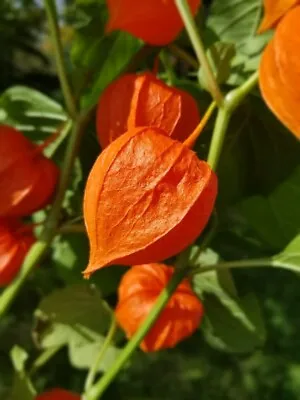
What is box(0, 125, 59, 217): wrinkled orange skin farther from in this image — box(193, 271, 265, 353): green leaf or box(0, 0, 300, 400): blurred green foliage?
box(193, 271, 265, 353): green leaf

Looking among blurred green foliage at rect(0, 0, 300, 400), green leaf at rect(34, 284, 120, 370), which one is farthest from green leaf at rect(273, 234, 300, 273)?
green leaf at rect(34, 284, 120, 370)

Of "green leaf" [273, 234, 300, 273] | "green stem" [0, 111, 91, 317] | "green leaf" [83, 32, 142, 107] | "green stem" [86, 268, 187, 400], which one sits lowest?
"green leaf" [273, 234, 300, 273]

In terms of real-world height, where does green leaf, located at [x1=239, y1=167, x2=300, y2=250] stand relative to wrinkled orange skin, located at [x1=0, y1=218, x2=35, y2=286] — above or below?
below

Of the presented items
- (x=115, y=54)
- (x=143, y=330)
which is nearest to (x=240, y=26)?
(x=115, y=54)

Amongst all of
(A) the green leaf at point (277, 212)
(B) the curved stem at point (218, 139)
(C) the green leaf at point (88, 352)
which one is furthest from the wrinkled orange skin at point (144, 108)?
(C) the green leaf at point (88, 352)

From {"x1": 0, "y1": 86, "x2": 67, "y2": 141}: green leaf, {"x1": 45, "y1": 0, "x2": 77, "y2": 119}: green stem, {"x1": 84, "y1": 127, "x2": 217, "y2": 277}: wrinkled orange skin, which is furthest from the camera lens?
{"x1": 0, "y1": 86, "x2": 67, "y2": 141}: green leaf

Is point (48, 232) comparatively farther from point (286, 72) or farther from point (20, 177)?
point (286, 72)
